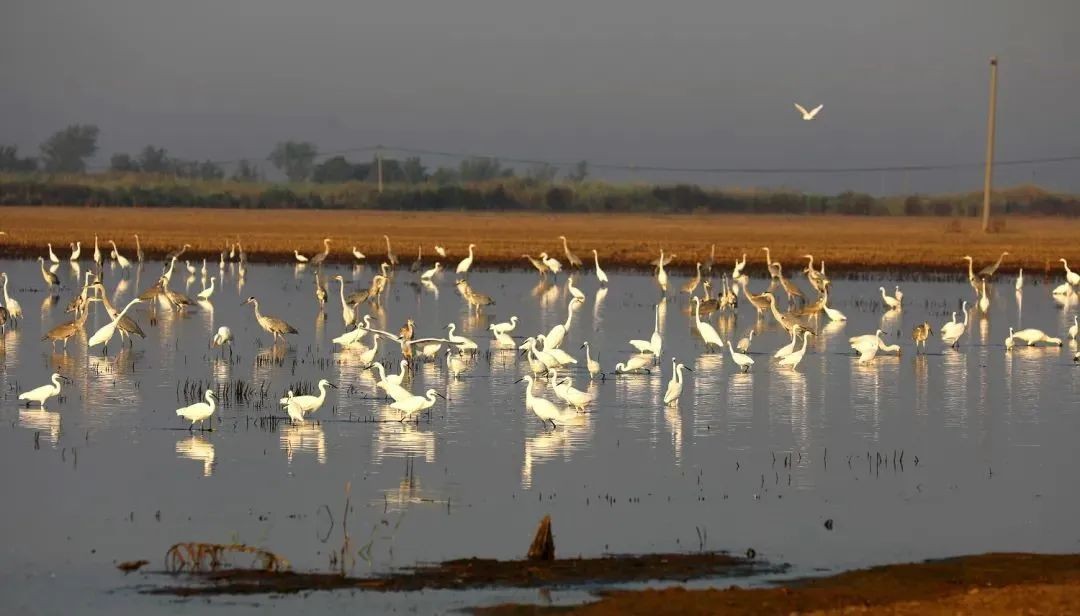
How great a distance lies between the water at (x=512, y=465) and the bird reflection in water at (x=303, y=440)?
49mm

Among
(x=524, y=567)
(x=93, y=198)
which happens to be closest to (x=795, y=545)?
(x=524, y=567)

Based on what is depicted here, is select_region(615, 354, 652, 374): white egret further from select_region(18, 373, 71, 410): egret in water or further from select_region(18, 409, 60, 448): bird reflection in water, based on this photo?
select_region(18, 409, 60, 448): bird reflection in water

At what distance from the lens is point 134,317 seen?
1070 inches

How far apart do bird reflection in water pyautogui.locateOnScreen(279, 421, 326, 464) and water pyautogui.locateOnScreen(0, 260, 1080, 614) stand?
49 millimetres

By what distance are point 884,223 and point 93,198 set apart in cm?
4020

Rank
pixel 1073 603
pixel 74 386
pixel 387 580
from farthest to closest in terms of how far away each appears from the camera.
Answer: pixel 74 386 → pixel 387 580 → pixel 1073 603

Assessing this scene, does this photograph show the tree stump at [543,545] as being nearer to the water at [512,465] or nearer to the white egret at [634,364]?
the water at [512,465]

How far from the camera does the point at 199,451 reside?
13867mm

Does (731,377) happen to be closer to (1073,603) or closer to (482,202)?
(1073,603)

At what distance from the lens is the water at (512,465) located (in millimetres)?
10680

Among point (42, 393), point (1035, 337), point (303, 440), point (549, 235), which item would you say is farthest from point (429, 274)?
point (549, 235)

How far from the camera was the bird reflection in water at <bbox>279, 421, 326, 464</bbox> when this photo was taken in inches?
546

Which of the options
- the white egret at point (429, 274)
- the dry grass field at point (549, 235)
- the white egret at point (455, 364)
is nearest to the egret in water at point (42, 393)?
the white egret at point (455, 364)

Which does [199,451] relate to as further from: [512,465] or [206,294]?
[206,294]
